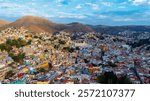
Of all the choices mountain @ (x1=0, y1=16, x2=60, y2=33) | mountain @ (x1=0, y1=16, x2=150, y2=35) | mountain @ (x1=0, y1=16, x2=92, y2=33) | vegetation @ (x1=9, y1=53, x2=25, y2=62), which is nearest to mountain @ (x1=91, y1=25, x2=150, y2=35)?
mountain @ (x1=0, y1=16, x2=150, y2=35)

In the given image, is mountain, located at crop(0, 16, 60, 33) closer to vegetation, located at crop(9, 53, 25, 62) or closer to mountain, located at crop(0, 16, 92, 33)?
mountain, located at crop(0, 16, 92, 33)

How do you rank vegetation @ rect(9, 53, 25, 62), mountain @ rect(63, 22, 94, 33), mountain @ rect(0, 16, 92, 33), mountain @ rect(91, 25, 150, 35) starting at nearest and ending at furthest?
vegetation @ rect(9, 53, 25, 62) → mountain @ rect(91, 25, 150, 35) → mountain @ rect(0, 16, 92, 33) → mountain @ rect(63, 22, 94, 33)

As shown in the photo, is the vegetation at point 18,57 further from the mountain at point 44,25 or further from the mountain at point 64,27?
the mountain at point 44,25

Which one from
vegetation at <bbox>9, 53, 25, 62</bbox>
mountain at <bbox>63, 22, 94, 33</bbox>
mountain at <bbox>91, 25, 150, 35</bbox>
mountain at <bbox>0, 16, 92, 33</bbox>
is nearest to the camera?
vegetation at <bbox>9, 53, 25, 62</bbox>

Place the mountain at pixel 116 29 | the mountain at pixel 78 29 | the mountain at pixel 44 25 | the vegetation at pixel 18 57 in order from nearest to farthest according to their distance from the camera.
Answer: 1. the vegetation at pixel 18 57
2. the mountain at pixel 116 29
3. the mountain at pixel 44 25
4. the mountain at pixel 78 29

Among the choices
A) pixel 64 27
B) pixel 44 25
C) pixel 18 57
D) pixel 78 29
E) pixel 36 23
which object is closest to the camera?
pixel 18 57

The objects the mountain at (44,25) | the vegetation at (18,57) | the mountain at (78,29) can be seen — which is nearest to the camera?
the vegetation at (18,57)

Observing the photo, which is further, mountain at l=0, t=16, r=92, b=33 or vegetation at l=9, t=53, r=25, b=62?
mountain at l=0, t=16, r=92, b=33

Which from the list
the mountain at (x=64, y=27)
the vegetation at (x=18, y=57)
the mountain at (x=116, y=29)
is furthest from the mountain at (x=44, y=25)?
the vegetation at (x=18, y=57)

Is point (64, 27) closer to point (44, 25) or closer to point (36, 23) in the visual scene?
point (44, 25)

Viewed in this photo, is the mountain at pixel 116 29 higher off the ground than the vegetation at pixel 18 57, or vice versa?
the vegetation at pixel 18 57

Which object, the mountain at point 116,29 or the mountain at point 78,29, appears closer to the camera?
the mountain at point 116,29

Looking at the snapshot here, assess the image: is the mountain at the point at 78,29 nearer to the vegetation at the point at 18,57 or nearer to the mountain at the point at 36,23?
the mountain at the point at 36,23

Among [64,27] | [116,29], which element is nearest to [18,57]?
[116,29]
